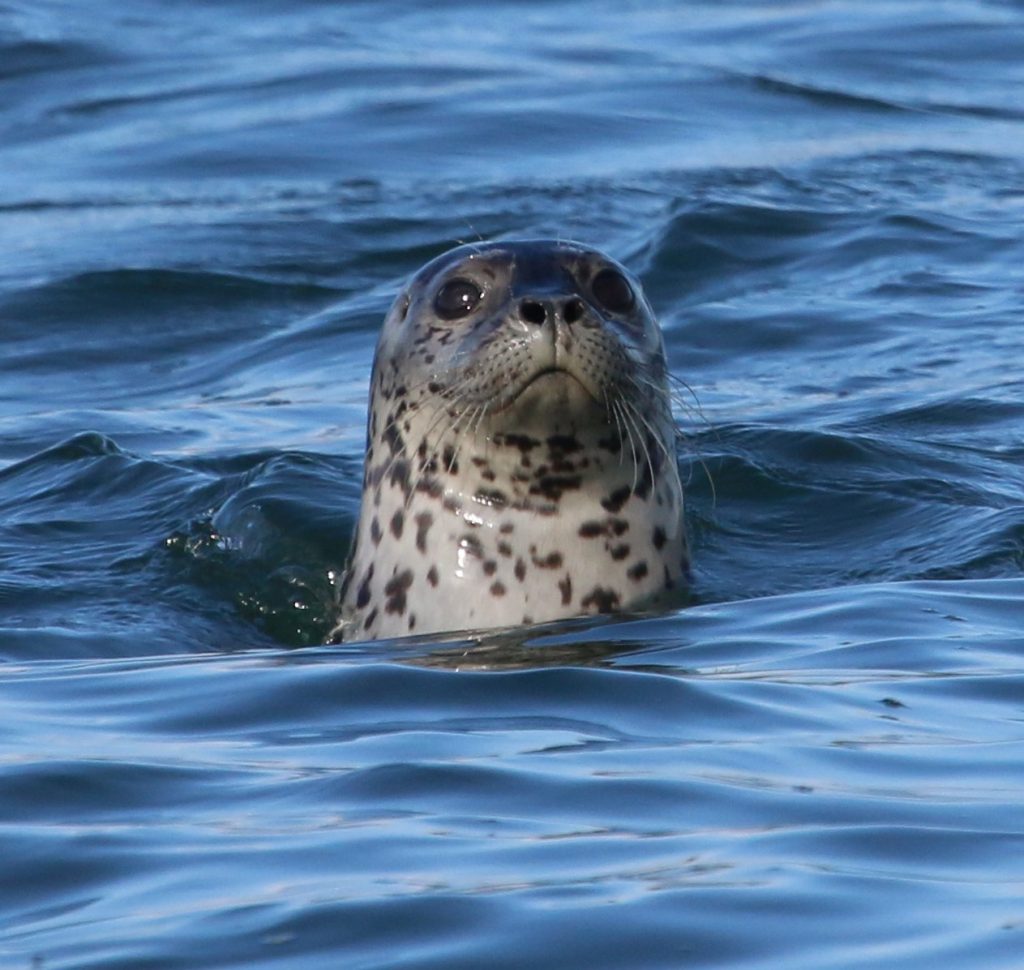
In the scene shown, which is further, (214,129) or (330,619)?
(214,129)

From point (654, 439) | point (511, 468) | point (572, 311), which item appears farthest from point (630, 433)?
point (572, 311)

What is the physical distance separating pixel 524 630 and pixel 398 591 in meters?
0.45

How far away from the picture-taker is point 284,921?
12.6ft

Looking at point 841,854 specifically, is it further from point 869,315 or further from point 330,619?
point 869,315

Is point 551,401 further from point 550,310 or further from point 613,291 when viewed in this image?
point 613,291

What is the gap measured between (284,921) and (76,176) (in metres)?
11.9

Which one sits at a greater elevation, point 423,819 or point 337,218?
point 337,218

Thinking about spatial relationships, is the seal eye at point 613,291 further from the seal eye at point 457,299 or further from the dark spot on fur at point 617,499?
the dark spot on fur at point 617,499

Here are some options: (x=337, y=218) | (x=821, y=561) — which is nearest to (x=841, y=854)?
(x=821, y=561)

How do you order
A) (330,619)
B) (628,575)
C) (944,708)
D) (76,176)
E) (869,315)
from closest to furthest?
(944,708)
(628,575)
(330,619)
(869,315)
(76,176)

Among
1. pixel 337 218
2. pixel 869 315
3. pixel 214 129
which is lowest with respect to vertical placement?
pixel 869 315

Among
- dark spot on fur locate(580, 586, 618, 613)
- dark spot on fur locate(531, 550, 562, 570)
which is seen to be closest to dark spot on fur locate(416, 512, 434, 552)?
dark spot on fur locate(531, 550, 562, 570)

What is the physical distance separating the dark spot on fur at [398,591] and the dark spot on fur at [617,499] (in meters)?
0.55

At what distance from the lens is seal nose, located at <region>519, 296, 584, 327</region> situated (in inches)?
249
